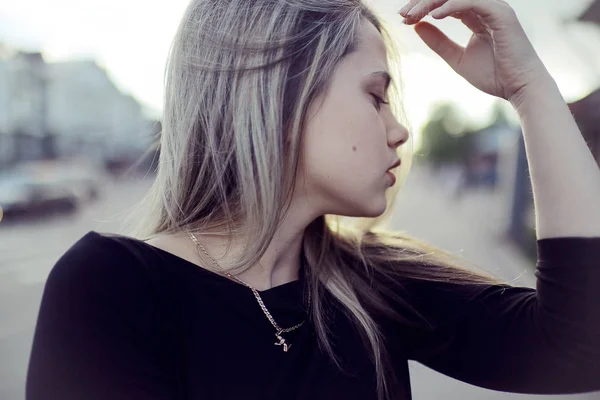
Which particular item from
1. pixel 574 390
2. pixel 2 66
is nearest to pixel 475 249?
pixel 574 390

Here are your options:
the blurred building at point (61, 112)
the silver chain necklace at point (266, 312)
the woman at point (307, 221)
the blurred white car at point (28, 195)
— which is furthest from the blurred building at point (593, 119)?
the blurred building at point (61, 112)

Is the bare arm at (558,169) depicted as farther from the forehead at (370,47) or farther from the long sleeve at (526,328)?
the forehead at (370,47)

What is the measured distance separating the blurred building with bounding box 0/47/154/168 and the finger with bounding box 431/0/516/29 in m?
26.7

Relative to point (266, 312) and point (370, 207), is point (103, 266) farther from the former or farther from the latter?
point (370, 207)

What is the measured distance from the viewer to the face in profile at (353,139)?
4.35ft

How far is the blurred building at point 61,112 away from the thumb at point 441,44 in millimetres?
26416

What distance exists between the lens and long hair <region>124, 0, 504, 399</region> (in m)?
1.32

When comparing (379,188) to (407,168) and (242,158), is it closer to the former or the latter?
(242,158)

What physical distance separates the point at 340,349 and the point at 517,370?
469 mm

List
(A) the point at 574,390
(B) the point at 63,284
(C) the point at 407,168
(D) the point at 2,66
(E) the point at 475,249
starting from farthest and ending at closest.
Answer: (D) the point at 2,66, (E) the point at 475,249, (C) the point at 407,168, (A) the point at 574,390, (B) the point at 63,284

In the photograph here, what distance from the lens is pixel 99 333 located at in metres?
1.02

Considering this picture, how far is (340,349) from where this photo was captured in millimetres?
1324

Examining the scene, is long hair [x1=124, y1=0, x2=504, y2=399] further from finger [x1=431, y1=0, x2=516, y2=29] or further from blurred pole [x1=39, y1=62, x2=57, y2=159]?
blurred pole [x1=39, y1=62, x2=57, y2=159]

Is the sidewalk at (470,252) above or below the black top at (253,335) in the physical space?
below
